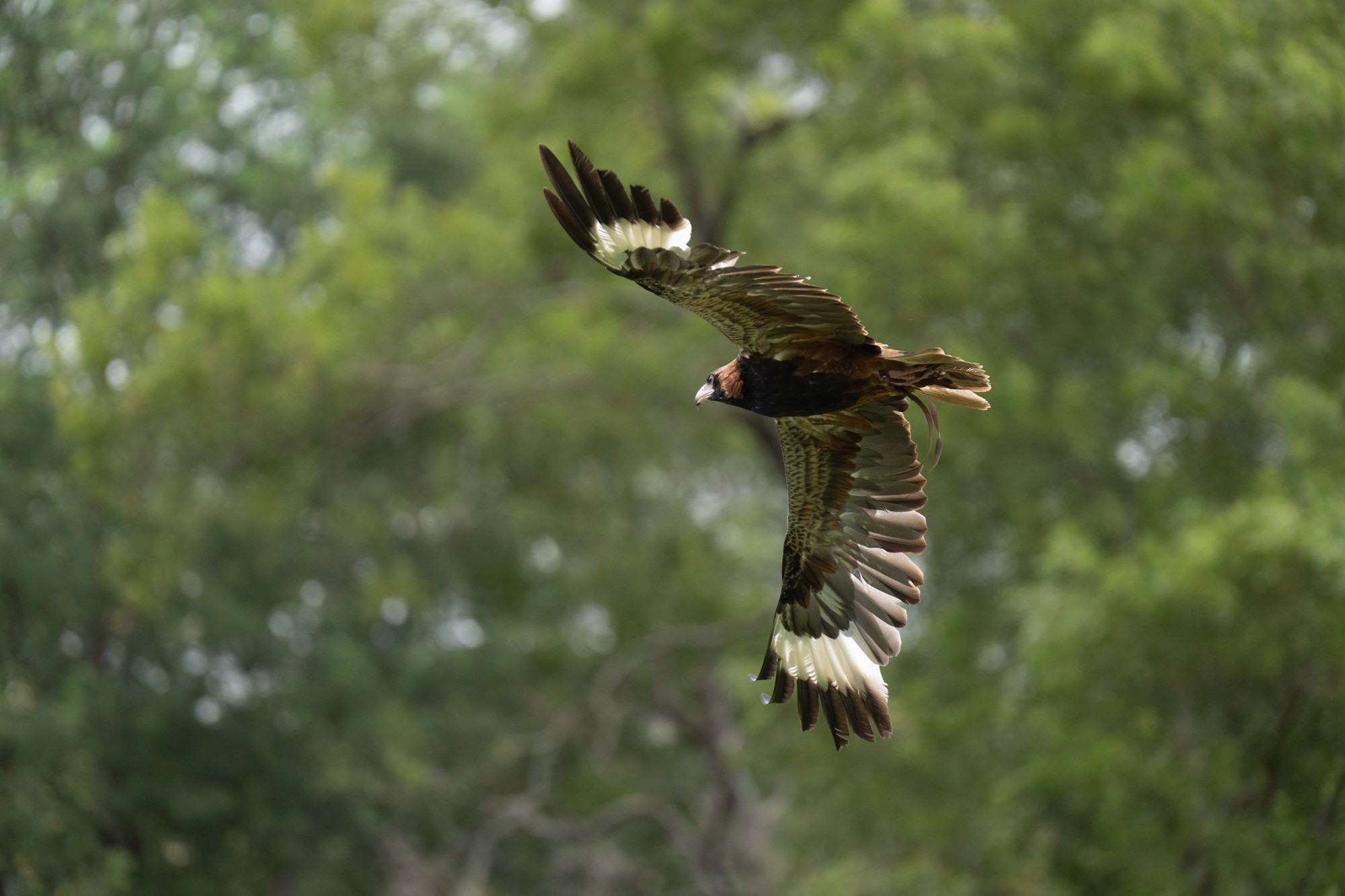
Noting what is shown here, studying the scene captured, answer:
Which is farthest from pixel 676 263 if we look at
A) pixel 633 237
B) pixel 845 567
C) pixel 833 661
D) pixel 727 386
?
pixel 833 661

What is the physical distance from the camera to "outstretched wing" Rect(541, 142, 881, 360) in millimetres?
4465

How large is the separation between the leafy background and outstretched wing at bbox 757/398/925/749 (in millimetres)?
A: 2881

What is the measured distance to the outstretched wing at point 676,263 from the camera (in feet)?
14.6

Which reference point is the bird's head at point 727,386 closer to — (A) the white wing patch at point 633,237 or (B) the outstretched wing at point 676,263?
(B) the outstretched wing at point 676,263

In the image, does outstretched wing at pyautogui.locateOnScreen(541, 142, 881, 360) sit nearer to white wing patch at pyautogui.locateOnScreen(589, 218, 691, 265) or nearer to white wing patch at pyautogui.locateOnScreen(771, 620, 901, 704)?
white wing patch at pyautogui.locateOnScreen(589, 218, 691, 265)

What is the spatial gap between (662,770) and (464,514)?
4.08 meters

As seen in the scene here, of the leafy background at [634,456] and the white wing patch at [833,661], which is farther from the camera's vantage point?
the leafy background at [634,456]

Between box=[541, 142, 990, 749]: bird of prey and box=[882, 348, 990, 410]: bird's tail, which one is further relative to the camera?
box=[882, 348, 990, 410]: bird's tail

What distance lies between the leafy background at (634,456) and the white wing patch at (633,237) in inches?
183

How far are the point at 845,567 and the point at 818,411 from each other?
3.65 feet

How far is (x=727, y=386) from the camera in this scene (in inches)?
205

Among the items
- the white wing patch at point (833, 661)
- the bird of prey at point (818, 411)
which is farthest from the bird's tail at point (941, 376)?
the white wing patch at point (833, 661)

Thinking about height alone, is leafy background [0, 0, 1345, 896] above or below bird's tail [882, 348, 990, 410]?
below

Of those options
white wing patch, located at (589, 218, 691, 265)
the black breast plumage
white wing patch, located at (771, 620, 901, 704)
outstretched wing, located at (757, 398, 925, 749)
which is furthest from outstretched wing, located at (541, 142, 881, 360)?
white wing patch, located at (771, 620, 901, 704)
